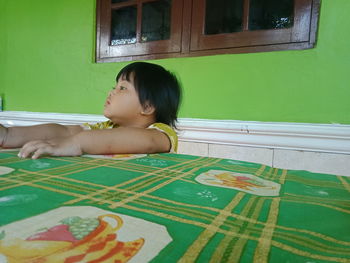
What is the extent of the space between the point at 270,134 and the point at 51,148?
0.86 metres

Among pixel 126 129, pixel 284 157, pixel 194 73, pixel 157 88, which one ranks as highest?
pixel 194 73

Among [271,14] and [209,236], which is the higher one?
[271,14]

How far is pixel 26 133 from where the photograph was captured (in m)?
0.69

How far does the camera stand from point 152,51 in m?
1.29

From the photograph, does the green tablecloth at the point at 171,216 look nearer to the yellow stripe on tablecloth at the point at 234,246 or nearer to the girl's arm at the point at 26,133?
the yellow stripe on tablecloth at the point at 234,246

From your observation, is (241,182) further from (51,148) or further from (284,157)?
(284,157)

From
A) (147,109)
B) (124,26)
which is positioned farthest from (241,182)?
(124,26)

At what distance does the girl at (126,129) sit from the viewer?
1.80ft

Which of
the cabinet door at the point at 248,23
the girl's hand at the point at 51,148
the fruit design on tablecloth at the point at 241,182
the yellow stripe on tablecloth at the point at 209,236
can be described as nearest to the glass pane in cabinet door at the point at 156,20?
the cabinet door at the point at 248,23

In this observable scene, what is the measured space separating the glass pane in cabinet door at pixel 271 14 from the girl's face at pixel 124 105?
2.11ft

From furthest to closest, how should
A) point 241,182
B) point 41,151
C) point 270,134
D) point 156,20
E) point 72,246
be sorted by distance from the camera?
point 156,20 → point 270,134 → point 41,151 → point 241,182 → point 72,246

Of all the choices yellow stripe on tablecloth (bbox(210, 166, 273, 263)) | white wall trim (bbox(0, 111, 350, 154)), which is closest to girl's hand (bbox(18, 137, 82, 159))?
yellow stripe on tablecloth (bbox(210, 166, 273, 263))

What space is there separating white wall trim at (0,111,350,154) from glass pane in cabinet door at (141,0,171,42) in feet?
1.58

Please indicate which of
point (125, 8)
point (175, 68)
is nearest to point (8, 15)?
point (125, 8)
